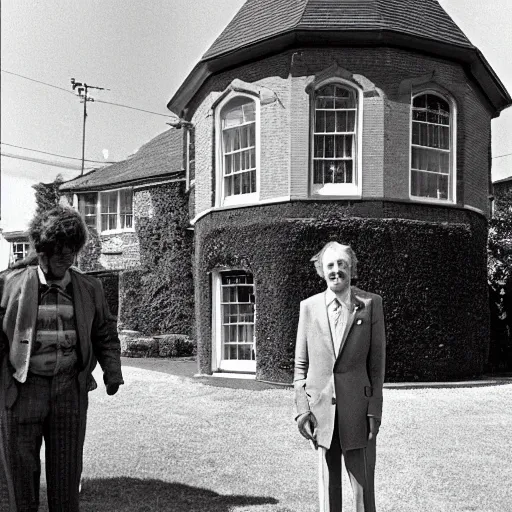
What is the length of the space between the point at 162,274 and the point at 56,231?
72.1 ft

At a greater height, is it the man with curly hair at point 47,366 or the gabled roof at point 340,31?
the gabled roof at point 340,31

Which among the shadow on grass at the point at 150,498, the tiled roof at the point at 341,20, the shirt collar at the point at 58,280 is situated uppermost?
the tiled roof at the point at 341,20

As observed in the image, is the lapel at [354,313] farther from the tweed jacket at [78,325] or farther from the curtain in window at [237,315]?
the curtain in window at [237,315]

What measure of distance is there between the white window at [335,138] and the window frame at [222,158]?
121cm

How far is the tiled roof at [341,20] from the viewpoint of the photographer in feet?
54.5

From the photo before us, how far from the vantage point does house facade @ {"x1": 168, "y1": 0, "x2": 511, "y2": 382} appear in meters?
16.4

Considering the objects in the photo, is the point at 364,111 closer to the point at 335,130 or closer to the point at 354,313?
the point at 335,130

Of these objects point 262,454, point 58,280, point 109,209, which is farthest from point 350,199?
point 109,209

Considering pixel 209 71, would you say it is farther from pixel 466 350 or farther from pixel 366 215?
pixel 466 350

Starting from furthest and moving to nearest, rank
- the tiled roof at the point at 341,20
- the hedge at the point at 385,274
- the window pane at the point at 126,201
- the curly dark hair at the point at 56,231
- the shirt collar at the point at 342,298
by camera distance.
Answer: the window pane at the point at 126,201 → the tiled roof at the point at 341,20 → the hedge at the point at 385,274 → the shirt collar at the point at 342,298 → the curly dark hair at the point at 56,231

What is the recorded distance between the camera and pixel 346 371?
503 cm

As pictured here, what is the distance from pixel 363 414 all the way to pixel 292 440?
16.7 ft

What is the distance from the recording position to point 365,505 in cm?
501

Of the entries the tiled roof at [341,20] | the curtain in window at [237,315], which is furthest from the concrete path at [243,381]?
the tiled roof at [341,20]
